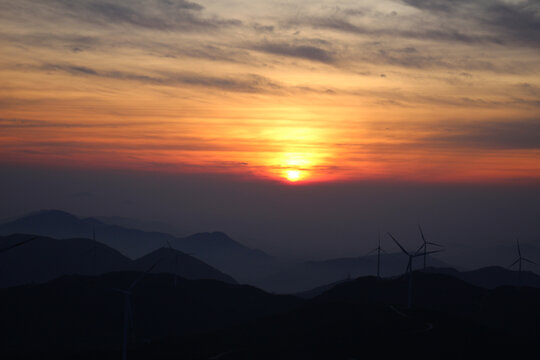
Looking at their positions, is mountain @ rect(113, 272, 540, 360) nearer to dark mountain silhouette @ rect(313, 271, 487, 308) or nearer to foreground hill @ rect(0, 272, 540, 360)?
foreground hill @ rect(0, 272, 540, 360)

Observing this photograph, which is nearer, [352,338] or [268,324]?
[352,338]

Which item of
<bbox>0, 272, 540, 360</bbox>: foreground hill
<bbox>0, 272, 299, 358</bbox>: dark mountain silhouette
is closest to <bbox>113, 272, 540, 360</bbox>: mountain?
<bbox>0, 272, 540, 360</bbox>: foreground hill

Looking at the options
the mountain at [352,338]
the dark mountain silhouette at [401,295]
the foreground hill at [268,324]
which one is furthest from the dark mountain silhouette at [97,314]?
the mountain at [352,338]

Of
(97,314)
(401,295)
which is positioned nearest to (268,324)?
(97,314)

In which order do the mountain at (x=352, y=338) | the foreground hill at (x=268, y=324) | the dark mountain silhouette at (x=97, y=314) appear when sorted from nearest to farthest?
the mountain at (x=352, y=338) → the foreground hill at (x=268, y=324) → the dark mountain silhouette at (x=97, y=314)

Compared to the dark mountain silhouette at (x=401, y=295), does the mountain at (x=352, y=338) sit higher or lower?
higher

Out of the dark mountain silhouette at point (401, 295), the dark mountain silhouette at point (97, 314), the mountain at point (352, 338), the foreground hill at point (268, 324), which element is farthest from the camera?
the dark mountain silhouette at point (401, 295)

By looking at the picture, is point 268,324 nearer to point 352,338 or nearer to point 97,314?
point 352,338

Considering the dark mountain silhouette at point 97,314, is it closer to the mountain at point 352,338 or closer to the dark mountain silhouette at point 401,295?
the dark mountain silhouette at point 401,295
